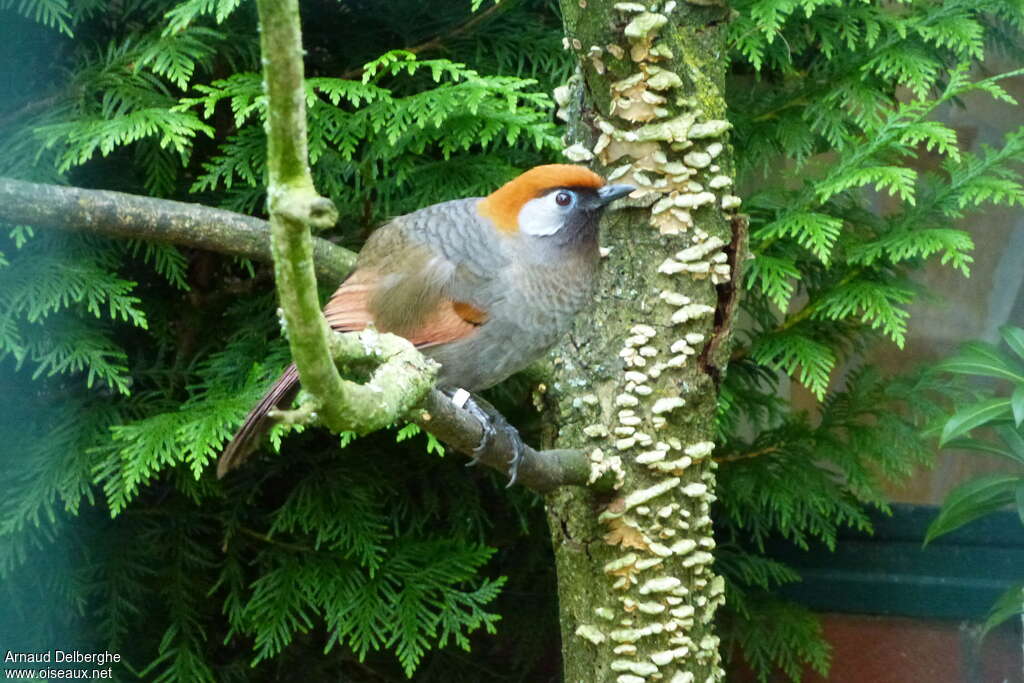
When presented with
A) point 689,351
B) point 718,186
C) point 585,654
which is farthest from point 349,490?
point 718,186

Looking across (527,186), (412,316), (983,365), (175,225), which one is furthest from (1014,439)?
(175,225)

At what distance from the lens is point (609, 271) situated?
191 centimetres

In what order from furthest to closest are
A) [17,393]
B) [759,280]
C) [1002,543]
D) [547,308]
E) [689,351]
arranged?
[1002,543]
[759,280]
[17,393]
[689,351]
[547,308]

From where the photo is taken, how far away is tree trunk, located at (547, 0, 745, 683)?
6.01ft

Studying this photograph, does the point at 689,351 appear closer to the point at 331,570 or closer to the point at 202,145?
the point at 331,570

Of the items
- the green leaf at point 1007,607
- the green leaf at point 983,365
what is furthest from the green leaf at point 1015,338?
the green leaf at point 1007,607

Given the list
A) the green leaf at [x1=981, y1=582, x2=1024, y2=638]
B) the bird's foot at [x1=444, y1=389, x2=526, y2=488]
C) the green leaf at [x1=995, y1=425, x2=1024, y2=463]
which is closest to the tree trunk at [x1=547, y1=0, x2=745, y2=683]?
the bird's foot at [x1=444, y1=389, x2=526, y2=488]

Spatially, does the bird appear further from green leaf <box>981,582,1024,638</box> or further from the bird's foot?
green leaf <box>981,582,1024,638</box>

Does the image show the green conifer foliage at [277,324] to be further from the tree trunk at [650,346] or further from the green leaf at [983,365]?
the tree trunk at [650,346]

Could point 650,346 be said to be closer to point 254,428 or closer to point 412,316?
Answer: point 412,316

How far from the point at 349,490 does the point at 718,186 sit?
37.1 inches

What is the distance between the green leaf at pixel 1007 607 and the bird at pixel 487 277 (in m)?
1.37

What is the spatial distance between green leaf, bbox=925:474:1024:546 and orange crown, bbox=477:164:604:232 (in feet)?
3.94

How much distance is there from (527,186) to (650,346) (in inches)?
13.6
